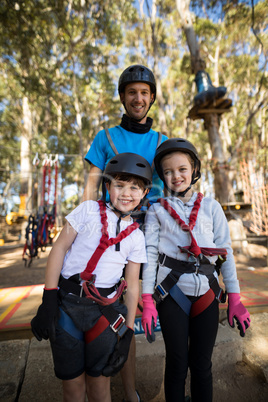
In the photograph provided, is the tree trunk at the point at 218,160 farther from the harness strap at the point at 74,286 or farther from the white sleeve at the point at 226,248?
the harness strap at the point at 74,286

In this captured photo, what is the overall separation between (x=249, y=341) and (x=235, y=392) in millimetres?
637

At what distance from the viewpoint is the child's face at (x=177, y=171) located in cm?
194

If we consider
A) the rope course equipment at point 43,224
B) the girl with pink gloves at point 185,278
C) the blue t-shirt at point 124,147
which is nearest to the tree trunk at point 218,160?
the rope course equipment at point 43,224

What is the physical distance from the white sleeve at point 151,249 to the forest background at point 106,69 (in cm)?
783

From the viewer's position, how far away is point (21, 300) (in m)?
3.75

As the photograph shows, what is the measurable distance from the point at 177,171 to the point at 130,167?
419 millimetres

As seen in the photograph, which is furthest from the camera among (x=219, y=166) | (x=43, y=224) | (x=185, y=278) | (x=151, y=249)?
(x=219, y=166)

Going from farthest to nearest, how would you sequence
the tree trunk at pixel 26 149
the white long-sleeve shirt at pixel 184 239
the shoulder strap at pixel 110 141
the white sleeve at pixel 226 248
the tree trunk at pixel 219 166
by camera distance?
the tree trunk at pixel 26 149 → the tree trunk at pixel 219 166 → the shoulder strap at pixel 110 141 → the white sleeve at pixel 226 248 → the white long-sleeve shirt at pixel 184 239

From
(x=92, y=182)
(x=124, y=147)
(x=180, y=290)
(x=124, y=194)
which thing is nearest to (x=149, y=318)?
(x=180, y=290)

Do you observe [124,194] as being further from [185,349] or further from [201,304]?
[185,349]

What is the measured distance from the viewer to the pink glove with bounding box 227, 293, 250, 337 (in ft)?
5.79

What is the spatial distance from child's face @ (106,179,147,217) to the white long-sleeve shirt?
0.21m

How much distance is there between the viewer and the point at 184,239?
1825 mm

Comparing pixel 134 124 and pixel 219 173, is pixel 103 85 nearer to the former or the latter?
pixel 219 173
